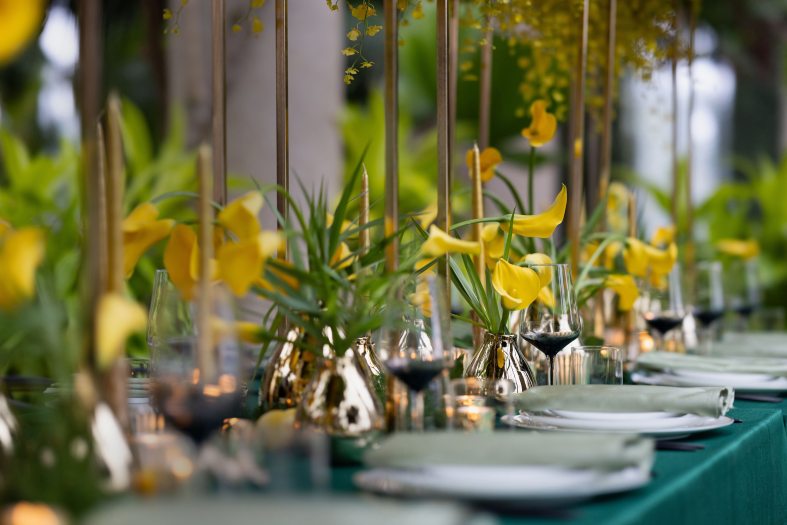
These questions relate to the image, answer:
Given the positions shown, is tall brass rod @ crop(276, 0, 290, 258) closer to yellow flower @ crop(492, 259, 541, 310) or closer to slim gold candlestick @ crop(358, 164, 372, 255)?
slim gold candlestick @ crop(358, 164, 372, 255)

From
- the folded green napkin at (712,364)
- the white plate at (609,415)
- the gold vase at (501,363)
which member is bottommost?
the white plate at (609,415)

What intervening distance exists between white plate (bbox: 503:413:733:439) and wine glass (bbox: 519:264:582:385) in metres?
0.21

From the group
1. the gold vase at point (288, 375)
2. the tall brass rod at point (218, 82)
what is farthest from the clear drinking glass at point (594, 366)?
the tall brass rod at point (218, 82)

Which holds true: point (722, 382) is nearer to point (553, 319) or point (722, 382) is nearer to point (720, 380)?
point (720, 380)

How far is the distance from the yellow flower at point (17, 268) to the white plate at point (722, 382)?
3.51 ft

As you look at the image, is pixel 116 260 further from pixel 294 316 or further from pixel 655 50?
pixel 655 50

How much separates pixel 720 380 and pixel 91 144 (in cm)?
111

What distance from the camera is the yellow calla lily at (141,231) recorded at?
44.6 inches

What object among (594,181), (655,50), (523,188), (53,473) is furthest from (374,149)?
(53,473)

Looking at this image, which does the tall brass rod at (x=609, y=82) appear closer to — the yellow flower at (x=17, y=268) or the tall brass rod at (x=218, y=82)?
the tall brass rod at (x=218, y=82)

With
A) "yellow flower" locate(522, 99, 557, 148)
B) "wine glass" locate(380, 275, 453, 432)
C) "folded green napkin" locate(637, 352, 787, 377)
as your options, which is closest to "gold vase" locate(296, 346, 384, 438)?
"wine glass" locate(380, 275, 453, 432)

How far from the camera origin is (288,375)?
1.24 metres

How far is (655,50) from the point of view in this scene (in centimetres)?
232

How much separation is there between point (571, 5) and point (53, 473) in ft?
5.10
